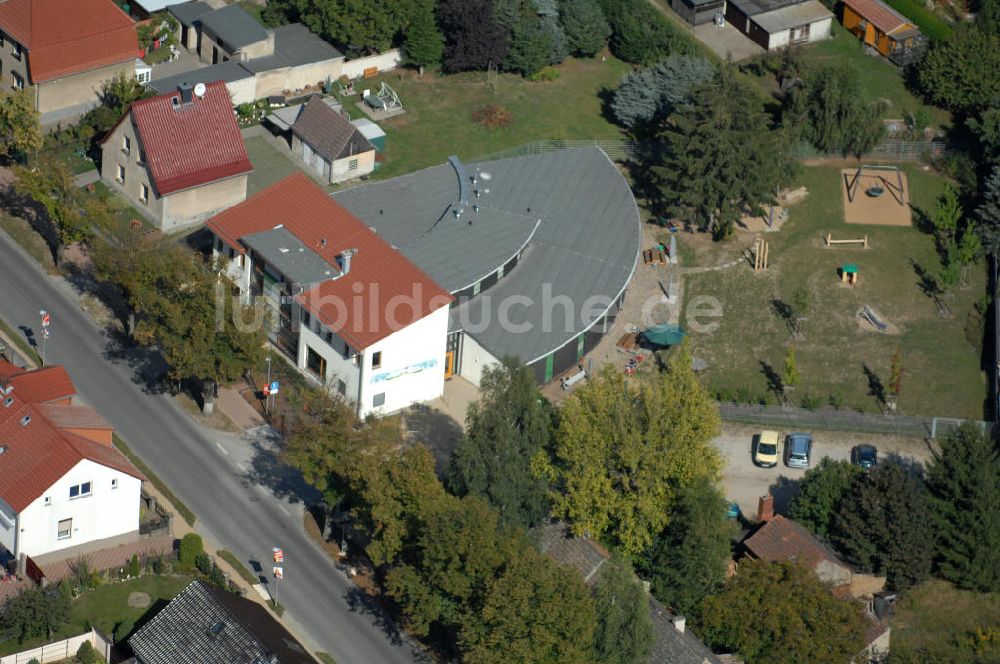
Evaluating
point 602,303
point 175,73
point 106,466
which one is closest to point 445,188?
point 602,303

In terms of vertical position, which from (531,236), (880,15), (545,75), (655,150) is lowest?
(655,150)

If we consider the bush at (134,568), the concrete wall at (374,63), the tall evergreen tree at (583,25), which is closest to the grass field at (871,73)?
the tall evergreen tree at (583,25)

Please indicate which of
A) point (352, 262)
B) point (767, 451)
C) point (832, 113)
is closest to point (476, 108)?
point (832, 113)

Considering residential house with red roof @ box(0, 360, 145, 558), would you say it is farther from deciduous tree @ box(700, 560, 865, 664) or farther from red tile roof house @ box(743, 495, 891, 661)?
red tile roof house @ box(743, 495, 891, 661)

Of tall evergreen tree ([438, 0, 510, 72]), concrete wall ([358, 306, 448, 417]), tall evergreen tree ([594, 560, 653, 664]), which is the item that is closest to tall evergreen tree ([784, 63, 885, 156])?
tall evergreen tree ([438, 0, 510, 72])

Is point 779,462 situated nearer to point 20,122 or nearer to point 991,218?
point 991,218

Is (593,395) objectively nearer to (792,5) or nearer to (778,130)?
(778,130)
